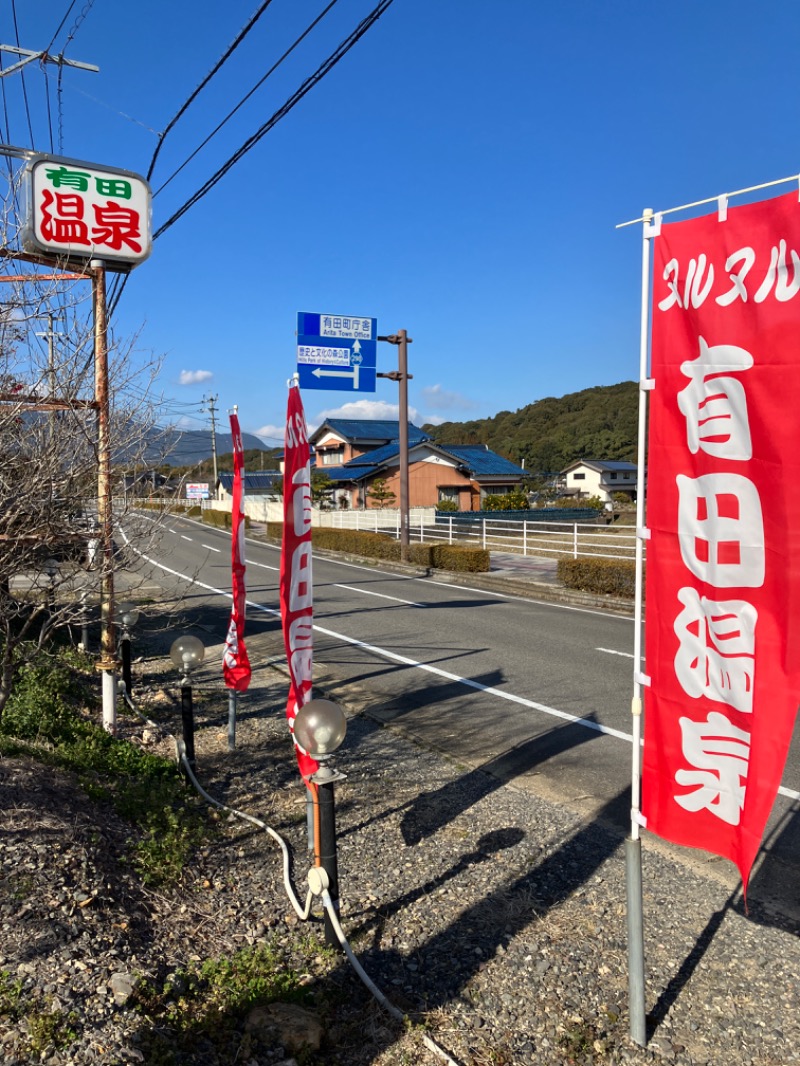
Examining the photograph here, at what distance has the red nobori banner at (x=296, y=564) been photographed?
14.4 feet

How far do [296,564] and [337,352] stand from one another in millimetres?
→ 14381

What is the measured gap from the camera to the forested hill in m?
70.9

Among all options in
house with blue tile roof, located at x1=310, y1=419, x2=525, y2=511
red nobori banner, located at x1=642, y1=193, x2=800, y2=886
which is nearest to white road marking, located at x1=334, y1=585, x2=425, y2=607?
red nobori banner, located at x1=642, y1=193, x2=800, y2=886

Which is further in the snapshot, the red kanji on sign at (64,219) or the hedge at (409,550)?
the hedge at (409,550)

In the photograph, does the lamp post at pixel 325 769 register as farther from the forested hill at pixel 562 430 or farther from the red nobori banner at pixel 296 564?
the forested hill at pixel 562 430

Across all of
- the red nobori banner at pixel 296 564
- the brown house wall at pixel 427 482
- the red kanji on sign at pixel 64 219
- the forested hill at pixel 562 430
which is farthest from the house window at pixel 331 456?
the red nobori banner at pixel 296 564

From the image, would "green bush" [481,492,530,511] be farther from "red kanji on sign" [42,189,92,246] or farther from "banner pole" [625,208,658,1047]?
"banner pole" [625,208,658,1047]

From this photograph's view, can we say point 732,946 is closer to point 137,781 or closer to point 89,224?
point 137,781

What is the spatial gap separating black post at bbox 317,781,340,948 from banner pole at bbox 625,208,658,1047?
1285 mm

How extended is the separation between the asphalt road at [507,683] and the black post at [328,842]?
2172mm

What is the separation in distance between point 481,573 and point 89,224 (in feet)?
46.5

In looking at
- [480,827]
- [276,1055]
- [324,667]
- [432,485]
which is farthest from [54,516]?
[432,485]

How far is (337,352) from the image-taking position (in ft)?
59.3

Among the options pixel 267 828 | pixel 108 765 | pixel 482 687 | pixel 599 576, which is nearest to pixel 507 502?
pixel 599 576
